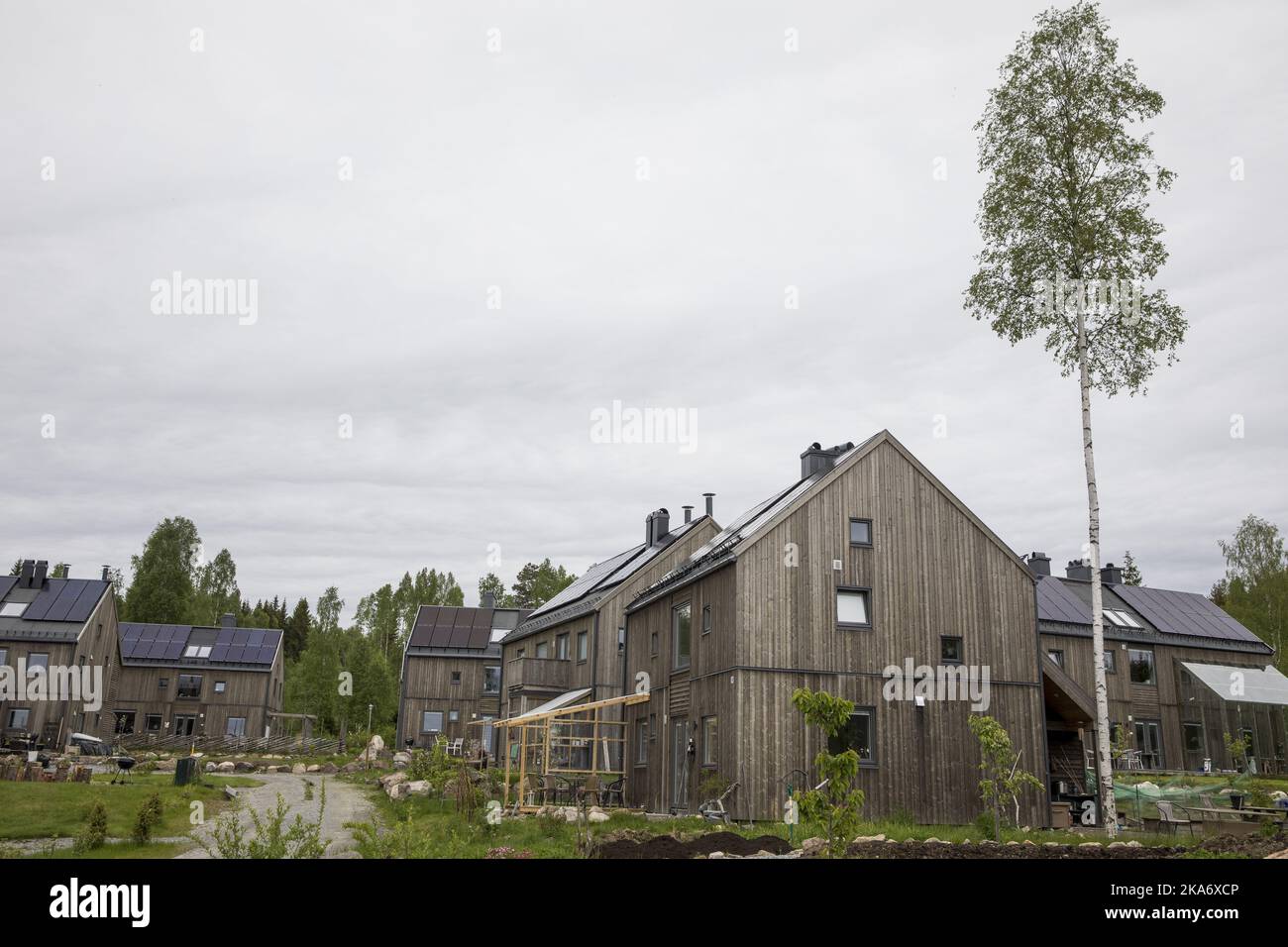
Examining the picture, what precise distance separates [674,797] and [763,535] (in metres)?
7.87

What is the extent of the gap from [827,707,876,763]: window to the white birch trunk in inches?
201

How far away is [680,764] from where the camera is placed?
2625 cm

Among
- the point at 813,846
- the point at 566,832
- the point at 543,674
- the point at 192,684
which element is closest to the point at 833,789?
the point at 813,846

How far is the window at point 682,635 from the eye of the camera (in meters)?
26.9

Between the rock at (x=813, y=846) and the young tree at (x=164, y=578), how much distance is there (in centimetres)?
7793

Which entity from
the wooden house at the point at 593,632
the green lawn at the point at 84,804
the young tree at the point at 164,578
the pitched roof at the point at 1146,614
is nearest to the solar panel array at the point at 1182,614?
the pitched roof at the point at 1146,614

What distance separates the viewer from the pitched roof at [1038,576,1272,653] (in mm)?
41156

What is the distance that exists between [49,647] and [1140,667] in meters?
53.3

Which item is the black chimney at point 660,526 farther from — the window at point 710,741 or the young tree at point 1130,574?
the young tree at point 1130,574

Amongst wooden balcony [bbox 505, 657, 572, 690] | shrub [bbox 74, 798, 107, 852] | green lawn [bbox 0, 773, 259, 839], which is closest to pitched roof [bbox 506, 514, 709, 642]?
wooden balcony [bbox 505, 657, 572, 690]

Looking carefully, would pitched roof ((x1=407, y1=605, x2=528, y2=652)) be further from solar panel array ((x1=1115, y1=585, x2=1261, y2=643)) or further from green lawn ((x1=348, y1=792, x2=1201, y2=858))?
green lawn ((x1=348, y1=792, x2=1201, y2=858))
